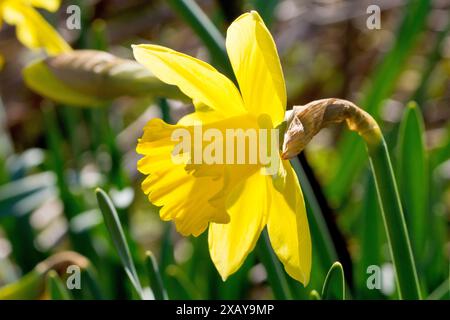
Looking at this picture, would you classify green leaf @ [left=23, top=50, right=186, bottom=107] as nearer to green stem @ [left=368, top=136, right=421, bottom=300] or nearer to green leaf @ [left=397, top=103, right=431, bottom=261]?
green stem @ [left=368, top=136, right=421, bottom=300]

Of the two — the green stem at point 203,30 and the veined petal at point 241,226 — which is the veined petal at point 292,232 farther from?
the green stem at point 203,30

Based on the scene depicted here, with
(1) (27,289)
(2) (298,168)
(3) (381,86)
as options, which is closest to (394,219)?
(2) (298,168)

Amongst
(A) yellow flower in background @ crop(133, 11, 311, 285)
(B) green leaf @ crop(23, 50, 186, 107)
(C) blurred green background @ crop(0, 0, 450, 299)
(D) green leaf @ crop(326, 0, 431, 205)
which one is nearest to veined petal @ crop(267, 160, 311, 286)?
(A) yellow flower in background @ crop(133, 11, 311, 285)

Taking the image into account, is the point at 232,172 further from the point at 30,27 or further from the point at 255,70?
the point at 30,27

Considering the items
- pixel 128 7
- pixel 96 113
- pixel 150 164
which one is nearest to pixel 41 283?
pixel 150 164

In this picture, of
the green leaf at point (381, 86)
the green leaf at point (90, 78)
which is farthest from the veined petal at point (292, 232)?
the green leaf at point (381, 86)

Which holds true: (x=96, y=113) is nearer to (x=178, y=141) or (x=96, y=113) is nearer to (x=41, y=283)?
(x=41, y=283)

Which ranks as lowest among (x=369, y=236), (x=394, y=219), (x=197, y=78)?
(x=369, y=236)
